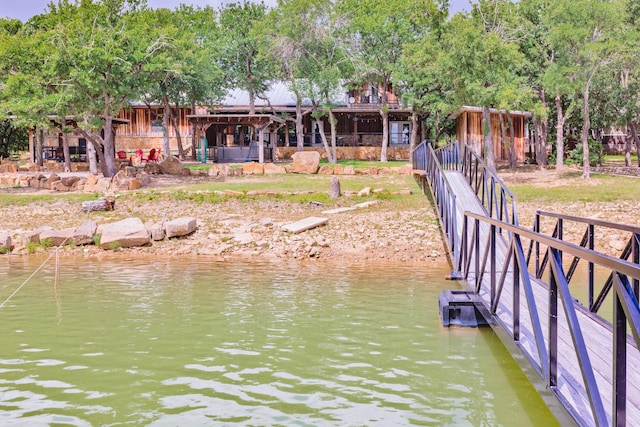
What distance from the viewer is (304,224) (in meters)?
16.4

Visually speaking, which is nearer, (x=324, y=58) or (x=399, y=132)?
(x=324, y=58)

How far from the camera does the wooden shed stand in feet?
116

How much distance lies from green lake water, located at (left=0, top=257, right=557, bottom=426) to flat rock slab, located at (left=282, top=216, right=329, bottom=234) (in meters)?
4.77

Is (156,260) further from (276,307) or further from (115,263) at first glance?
(276,307)

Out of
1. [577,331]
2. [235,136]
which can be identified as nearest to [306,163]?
[235,136]

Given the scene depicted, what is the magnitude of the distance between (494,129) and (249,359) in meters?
32.5

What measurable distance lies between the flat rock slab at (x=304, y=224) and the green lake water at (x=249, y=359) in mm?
4768

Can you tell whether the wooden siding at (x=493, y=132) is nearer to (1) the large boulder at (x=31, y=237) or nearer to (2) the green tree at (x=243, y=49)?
(2) the green tree at (x=243, y=49)

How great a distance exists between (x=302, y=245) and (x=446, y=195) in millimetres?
3848

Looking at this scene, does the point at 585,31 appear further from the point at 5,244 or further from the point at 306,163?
the point at 5,244

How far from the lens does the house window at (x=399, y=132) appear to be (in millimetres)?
44375

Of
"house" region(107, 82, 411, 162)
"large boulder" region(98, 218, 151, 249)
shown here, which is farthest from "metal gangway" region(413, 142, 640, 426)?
"house" region(107, 82, 411, 162)

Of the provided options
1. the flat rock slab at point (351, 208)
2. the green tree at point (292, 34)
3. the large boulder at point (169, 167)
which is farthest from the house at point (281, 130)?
the flat rock slab at point (351, 208)

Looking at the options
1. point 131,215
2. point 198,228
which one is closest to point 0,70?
point 131,215
